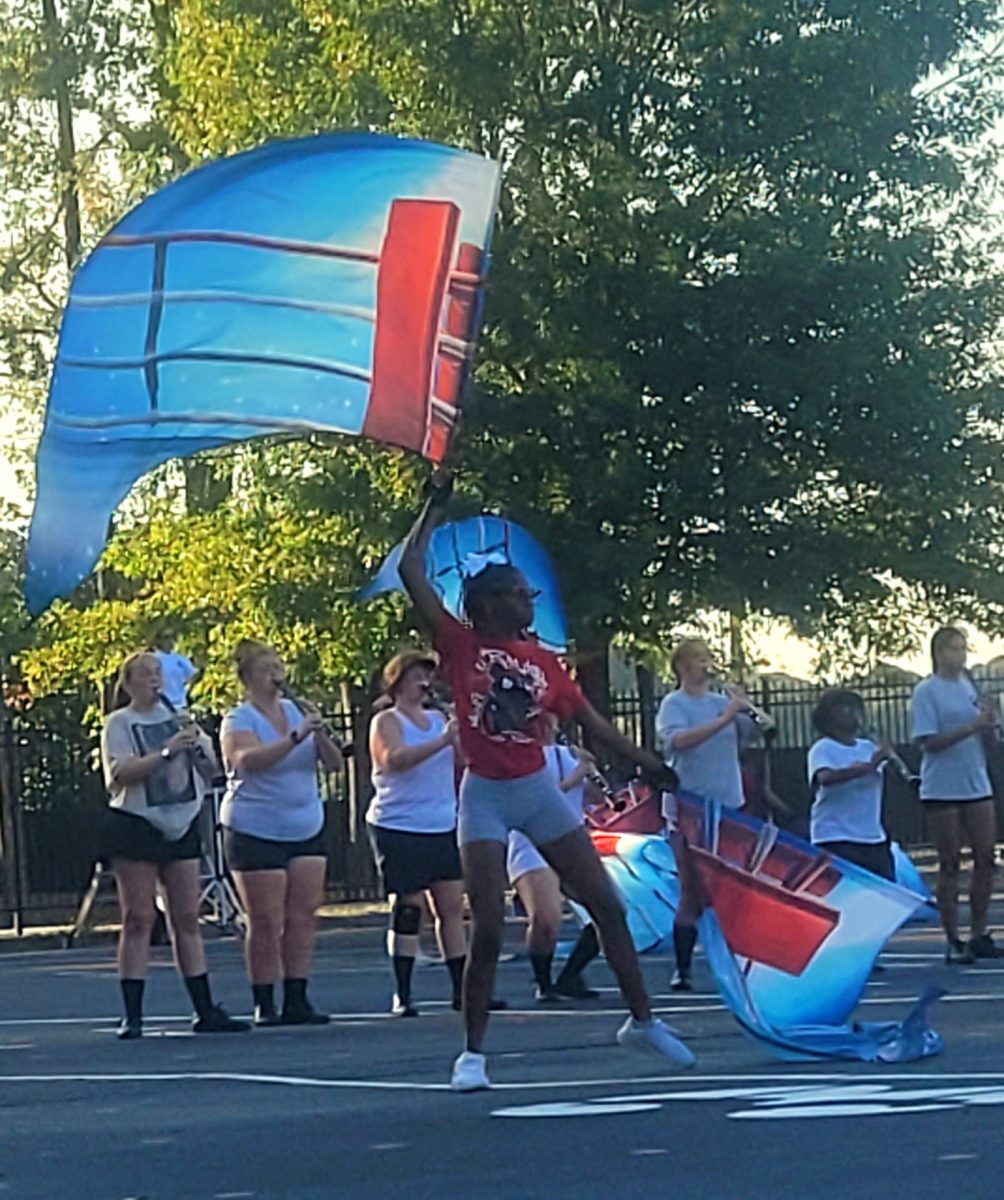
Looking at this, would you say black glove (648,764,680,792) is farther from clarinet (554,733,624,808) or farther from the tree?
the tree

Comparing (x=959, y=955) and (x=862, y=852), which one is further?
(x=959, y=955)

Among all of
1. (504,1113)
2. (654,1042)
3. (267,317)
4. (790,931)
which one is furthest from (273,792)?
(504,1113)

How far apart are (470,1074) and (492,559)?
8.67 m

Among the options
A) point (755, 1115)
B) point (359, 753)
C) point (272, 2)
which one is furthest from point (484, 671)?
point (272, 2)

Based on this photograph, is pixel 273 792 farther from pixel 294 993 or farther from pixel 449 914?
pixel 449 914

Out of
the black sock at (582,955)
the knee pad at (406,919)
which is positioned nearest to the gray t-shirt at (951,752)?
the black sock at (582,955)

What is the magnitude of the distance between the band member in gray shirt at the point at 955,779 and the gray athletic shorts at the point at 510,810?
5502mm

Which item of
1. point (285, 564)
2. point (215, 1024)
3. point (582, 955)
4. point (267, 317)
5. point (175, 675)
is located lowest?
point (215, 1024)

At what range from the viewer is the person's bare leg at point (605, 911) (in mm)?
9312

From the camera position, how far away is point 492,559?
58.2ft

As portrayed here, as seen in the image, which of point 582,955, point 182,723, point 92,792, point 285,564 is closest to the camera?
point 182,723

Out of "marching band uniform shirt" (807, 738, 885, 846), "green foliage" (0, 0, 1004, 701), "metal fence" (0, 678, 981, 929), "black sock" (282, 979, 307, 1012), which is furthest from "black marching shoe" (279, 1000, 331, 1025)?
"green foliage" (0, 0, 1004, 701)

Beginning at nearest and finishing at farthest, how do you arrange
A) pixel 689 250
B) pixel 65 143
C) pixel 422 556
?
pixel 422 556
pixel 689 250
pixel 65 143

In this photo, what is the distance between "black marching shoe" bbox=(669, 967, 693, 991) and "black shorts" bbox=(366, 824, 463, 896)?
3.84 feet
